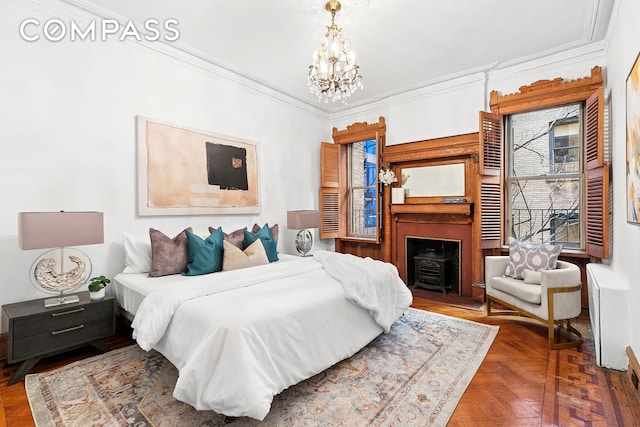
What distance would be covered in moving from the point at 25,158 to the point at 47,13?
1.33 meters

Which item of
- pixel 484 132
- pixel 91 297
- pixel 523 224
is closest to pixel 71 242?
pixel 91 297

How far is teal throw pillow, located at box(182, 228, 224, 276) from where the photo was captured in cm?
322

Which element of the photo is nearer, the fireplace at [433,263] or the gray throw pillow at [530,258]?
the gray throw pillow at [530,258]

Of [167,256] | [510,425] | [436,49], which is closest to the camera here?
[510,425]

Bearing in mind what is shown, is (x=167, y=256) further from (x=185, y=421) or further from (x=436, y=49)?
(x=436, y=49)

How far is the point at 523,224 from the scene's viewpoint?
425 cm

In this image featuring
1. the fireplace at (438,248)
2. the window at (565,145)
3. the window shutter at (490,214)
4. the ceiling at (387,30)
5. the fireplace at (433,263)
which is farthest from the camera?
the fireplace at (433,263)

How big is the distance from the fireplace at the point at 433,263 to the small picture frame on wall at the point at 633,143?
7.73ft

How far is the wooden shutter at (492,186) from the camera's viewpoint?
13.5ft

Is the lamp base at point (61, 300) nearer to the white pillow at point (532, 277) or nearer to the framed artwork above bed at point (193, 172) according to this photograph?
the framed artwork above bed at point (193, 172)

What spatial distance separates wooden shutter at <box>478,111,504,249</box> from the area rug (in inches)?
66.9

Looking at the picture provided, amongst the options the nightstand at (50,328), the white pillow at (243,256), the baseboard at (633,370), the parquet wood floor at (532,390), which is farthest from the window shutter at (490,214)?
the nightstand at (50,328)

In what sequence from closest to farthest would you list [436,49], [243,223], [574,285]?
1. [574,285]
2. [436,49]
3. [243,223]

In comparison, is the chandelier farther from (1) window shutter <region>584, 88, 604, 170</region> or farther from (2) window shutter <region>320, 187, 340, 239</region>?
(2) window shutter <region>320, 187, 340, 239</region>
